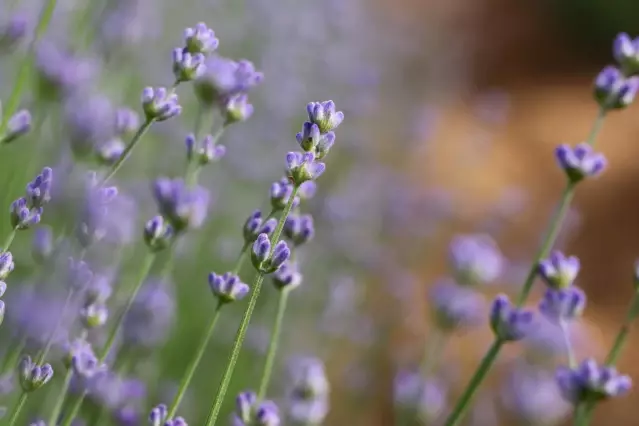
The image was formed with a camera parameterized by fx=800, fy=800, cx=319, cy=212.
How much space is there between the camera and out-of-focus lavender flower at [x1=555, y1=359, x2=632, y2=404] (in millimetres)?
1184

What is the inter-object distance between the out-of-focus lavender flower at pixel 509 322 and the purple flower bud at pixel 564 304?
0.18ft

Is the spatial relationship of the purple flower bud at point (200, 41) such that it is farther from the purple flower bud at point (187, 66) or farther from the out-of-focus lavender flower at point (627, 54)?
the out-of-focus lavender flower at point (627, 54)

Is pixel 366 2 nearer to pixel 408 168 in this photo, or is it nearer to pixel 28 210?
pixel 408 168

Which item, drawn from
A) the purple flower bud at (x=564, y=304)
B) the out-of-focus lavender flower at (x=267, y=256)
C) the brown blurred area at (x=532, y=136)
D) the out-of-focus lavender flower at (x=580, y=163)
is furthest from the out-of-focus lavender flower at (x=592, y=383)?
the brown blurred area at (x=532, y=136)

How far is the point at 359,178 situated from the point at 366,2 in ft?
13.3

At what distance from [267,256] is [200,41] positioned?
353 millimetres

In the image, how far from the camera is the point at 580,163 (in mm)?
1284

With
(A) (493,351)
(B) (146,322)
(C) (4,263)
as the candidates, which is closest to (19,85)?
(C) (4,263)

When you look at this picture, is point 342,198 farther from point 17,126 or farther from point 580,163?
point 17,126

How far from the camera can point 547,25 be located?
26.0 feet

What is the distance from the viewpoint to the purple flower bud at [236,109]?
1.23 meters

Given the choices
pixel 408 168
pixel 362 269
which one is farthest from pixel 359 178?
pixel 408 168

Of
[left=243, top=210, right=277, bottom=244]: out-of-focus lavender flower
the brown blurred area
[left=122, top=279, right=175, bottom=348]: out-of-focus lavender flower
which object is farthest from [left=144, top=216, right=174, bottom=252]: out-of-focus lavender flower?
the brown blurred area

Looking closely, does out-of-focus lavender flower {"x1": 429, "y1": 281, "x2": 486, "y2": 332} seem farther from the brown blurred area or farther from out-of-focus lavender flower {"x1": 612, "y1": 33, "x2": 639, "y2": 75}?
the brown blurred area
